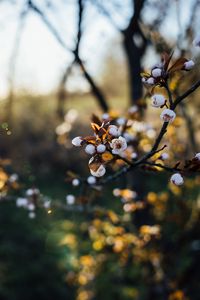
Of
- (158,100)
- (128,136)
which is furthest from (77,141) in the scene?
(128,136)

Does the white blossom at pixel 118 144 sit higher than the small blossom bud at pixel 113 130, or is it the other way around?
the small blossom bud at pixel 113 130

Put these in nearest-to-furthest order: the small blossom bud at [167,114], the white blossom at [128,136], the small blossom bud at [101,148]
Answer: the small blossom bud at [167,114] < the small blossom bud at [101,148] < the white blossom at [128,136]

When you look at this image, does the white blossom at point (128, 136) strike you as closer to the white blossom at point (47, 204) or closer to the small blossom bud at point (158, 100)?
the white blossom at point (47, 204)

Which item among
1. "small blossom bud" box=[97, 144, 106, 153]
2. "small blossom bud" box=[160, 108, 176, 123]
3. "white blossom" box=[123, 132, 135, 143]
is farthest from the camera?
"white blossom" box=[123, 132, 135, 143]

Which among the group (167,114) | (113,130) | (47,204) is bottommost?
(167,114)

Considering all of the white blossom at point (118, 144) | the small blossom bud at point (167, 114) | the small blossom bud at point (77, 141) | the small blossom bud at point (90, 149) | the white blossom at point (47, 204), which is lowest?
the small blossom bud at point (167, 114)

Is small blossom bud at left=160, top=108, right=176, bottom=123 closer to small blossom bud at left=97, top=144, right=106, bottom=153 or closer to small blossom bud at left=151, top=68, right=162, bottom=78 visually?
small blossom bud at left=151, top=68, right=162, bottom=78

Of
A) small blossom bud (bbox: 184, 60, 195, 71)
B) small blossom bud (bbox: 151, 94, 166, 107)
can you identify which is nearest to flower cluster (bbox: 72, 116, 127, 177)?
small blossom bud (bbox: 151, 94, 166, 107)

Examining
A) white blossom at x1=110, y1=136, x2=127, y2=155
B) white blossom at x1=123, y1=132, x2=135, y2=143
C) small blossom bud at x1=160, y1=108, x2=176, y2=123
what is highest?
white blossom at x1=123, y1=132, x2=135, y2=143

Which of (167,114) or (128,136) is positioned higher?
(128,136)

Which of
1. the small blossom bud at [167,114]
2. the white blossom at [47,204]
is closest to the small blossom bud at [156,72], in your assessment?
the small blossom bud at [167,114]

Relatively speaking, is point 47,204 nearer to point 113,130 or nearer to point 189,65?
point 113,130
